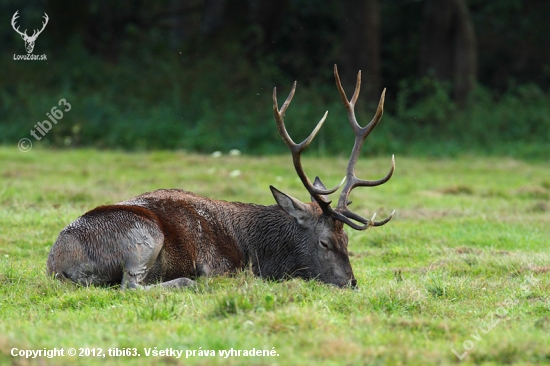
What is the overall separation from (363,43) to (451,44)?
2474 millimetres

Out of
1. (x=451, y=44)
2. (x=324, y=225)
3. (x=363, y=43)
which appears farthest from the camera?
(x=451, y=44)

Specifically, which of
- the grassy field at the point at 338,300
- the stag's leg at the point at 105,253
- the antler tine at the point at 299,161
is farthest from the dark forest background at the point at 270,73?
the stag's leg at the point at 105,253

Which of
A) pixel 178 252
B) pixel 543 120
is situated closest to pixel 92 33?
pixel 543 120

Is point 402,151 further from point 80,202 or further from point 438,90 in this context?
point 80,202

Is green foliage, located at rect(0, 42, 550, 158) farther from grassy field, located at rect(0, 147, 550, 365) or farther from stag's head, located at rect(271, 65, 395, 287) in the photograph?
stag's head, located at rect(271, 65, 395, 287)

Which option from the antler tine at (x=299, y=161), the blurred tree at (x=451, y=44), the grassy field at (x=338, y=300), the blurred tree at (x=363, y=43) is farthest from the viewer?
the blurred tree at (x=451, y=44)

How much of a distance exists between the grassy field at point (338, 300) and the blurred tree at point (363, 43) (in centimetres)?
1016

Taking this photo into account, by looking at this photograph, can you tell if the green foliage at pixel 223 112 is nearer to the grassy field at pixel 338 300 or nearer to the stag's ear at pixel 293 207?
the grassy field at pixel 338 300

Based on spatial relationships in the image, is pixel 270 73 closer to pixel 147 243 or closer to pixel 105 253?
pixel 147 243

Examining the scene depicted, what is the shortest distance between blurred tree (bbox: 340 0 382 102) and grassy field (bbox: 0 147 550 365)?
33.3 ft

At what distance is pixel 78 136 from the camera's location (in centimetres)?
1847

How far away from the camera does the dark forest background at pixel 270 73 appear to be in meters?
19.0

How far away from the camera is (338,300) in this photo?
6.31 meters

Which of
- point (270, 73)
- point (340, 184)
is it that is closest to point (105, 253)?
point (340, 184)
